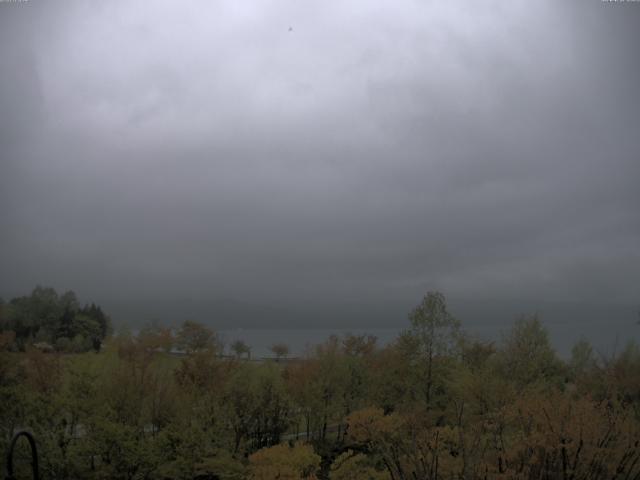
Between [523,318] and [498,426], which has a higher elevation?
[523,318]

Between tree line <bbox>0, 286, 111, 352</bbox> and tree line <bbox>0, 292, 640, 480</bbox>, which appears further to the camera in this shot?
tree line <bbox>0, 286, 111, 352</bbox>

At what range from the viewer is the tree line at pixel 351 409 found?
18734mm

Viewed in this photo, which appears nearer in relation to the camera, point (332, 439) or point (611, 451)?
point (611, 451)

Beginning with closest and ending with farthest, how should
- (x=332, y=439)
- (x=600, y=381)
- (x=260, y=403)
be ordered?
(x=260, y=403) → (x=600, y=381) → (x=332, y=439)

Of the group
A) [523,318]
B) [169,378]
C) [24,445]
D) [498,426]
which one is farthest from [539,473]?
[523,318]

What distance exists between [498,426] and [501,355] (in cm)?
2255

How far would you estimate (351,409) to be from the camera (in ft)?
137

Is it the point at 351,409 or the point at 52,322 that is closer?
the point at 351,409

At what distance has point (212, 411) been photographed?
99.2ft

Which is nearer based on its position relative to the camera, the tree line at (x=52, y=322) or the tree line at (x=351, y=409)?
the tree line at (x=351, y=409)

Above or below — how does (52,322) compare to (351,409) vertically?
A: above

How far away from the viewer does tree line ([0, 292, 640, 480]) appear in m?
18.7

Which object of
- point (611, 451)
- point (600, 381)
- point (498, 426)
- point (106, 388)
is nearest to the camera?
point (611, 451)

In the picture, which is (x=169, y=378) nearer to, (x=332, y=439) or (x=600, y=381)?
(x=332, y=439)
